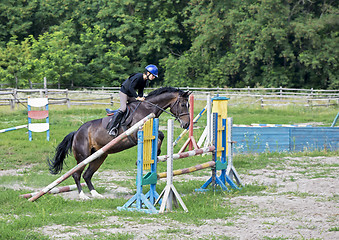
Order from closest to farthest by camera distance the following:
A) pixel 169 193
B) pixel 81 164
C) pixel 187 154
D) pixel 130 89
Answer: pixel 169 193 < pixel 81 164 < pixel 187 154 < pixel 130 89

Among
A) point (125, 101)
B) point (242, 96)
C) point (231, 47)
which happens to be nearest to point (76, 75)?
point (231, 47)

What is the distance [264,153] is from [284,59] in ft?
100

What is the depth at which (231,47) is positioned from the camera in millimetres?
47062

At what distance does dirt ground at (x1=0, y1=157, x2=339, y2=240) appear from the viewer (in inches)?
266

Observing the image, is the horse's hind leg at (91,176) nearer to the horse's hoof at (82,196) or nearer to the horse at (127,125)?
the horse at (127,125)

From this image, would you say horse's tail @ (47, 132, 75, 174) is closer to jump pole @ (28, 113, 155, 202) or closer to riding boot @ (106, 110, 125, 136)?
riding boot @ (106, 110, 125, 136)

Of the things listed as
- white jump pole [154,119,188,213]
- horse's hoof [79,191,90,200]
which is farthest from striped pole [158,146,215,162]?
horse's hoof [79,191,90,200]

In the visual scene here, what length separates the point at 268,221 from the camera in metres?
7.46

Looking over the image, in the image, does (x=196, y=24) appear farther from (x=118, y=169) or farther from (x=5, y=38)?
(x=118, y=169)

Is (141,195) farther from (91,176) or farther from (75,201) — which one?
(91,176)

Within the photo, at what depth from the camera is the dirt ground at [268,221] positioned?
6750 millimetres

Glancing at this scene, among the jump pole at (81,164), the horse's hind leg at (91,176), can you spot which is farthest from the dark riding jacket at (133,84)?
the jump pole at (81,164)

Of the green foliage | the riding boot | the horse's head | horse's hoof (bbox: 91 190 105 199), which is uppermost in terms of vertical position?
the green foliage

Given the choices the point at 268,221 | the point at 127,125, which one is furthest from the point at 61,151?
the point at 268,221
